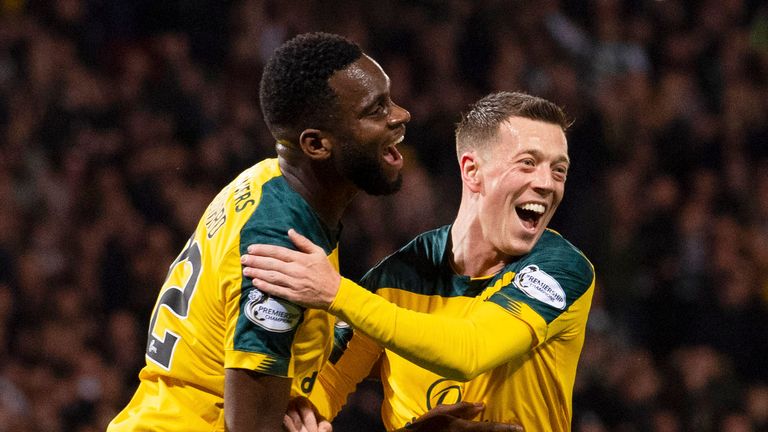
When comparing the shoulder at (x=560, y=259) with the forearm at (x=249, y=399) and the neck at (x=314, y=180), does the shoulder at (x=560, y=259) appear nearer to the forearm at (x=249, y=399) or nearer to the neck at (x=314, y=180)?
the neck at (x=314, y=180)

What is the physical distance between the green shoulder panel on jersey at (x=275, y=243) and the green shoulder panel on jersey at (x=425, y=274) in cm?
58

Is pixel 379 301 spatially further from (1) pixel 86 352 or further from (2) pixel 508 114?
(1) pixel 86 352

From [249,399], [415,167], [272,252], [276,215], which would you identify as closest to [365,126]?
[276,215]

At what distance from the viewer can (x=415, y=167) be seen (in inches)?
320

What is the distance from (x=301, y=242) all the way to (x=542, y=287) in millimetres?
797

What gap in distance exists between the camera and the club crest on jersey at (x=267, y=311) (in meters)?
3.07

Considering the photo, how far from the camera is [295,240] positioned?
10.3ft

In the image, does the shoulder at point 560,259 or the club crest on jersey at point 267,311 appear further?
the shoulder at point 560,259

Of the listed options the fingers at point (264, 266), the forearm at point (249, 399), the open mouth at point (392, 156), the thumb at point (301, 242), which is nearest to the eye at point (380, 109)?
the open mouth at point (392, 156)

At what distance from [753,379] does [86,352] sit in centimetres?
437

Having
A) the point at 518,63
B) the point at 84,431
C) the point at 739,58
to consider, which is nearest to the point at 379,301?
the point at 84,431

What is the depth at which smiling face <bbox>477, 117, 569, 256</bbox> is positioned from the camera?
142 inches

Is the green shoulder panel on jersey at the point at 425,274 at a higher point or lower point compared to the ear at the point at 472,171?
lower

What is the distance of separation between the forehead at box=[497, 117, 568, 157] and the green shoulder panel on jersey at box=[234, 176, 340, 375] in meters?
0.75
